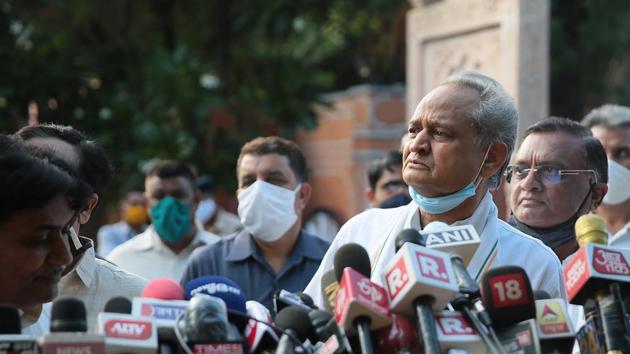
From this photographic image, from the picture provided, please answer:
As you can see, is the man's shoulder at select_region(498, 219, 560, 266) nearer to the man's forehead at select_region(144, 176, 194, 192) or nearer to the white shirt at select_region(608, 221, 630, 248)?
the white shirt at select_region(608, 221, 630, 248)

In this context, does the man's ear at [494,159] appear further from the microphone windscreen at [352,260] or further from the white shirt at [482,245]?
the microphone windscreen at [352,260]

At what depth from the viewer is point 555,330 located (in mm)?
3314

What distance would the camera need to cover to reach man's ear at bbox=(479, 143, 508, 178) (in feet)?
14.7

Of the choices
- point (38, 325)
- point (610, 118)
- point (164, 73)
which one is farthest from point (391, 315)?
point (164, 73)

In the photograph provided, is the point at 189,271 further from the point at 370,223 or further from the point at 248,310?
the point at 248,310

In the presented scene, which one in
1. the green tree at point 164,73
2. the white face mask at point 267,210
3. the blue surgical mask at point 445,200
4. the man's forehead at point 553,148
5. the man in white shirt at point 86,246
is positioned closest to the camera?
the blue surgical mask at point 445,200

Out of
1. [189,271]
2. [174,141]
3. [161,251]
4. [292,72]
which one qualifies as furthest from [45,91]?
[189,271]

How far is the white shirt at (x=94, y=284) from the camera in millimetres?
4727

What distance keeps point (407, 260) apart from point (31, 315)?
1427mm

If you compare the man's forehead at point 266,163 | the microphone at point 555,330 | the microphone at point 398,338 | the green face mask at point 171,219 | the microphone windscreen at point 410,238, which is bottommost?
the green face mask at point 171,219

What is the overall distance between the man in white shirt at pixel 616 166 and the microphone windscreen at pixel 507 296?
3.77 m

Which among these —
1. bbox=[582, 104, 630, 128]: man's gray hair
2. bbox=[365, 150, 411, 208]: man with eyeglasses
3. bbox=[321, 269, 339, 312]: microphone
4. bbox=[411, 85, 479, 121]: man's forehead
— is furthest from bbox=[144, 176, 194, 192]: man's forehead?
bbox=[321, 269, 339, 312]: microphone


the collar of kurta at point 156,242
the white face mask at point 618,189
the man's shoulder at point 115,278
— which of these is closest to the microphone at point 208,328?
the man's shoulder at point 115,278

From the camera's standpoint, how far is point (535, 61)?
10266 mm
